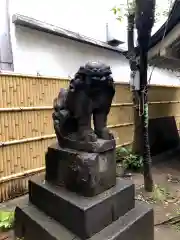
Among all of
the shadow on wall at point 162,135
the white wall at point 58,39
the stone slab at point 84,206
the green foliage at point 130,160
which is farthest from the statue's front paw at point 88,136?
the shadow on wall at point 162,135

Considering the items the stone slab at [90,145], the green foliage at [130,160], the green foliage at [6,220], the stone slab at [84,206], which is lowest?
the green foliage at [6,220]

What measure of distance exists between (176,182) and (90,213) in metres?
3.14

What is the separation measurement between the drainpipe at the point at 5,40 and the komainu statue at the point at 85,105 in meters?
2.52

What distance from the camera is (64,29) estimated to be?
223 inches

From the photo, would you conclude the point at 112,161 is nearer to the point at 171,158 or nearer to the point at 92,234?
the point at 92,234

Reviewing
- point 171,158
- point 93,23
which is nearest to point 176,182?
point 171,158

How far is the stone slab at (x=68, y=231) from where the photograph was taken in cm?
219

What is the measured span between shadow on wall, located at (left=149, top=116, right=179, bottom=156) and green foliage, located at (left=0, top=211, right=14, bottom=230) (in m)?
4.14

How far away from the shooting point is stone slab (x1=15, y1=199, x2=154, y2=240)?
2.19 m

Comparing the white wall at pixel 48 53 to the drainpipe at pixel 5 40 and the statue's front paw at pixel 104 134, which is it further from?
the statue's front paw at pixel 104 134

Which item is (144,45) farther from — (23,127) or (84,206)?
(84,206)

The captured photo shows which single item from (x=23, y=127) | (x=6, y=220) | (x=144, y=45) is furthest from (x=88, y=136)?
(x=144, y=45)

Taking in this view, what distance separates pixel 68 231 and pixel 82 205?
34 cm

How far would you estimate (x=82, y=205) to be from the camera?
2145 mm
